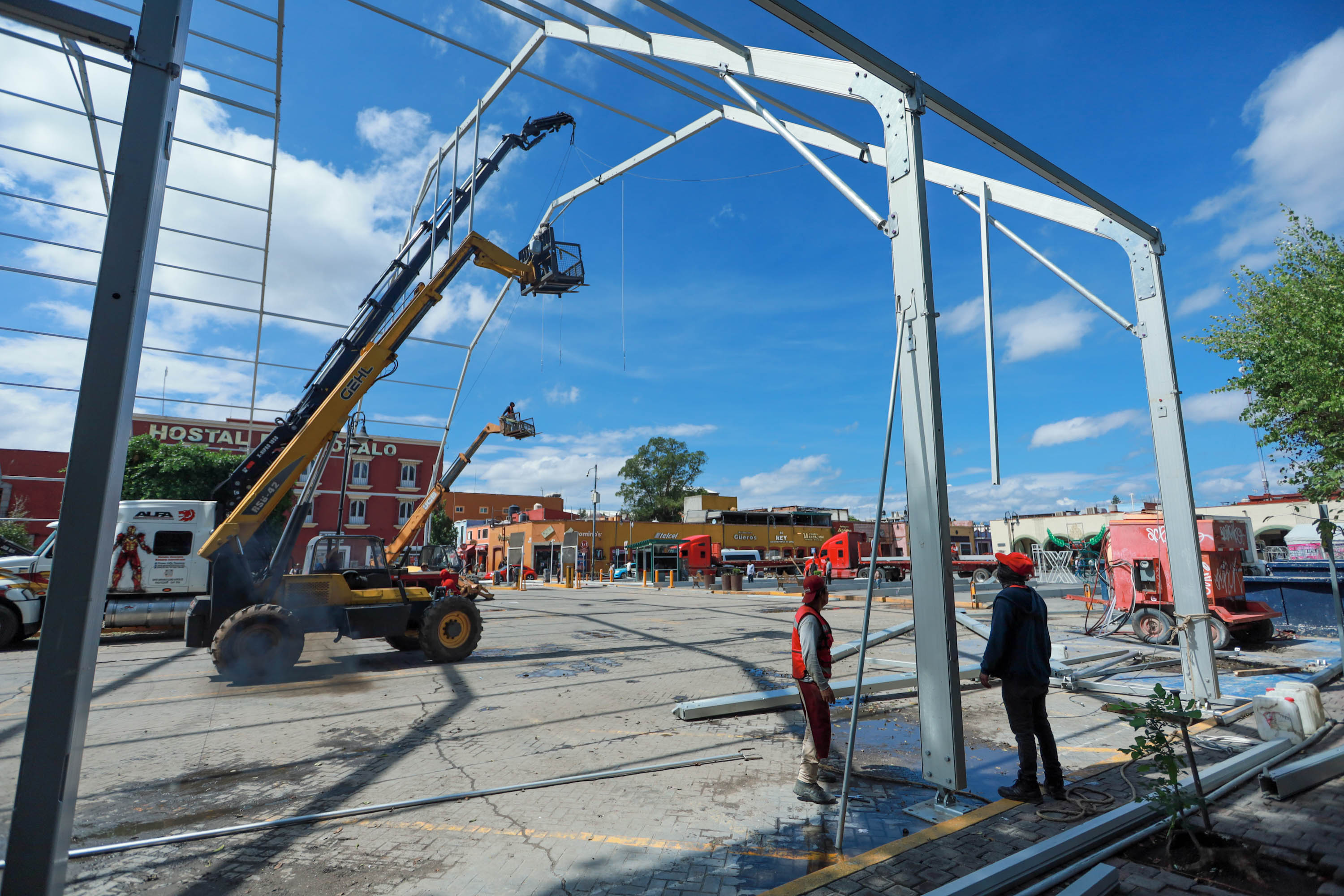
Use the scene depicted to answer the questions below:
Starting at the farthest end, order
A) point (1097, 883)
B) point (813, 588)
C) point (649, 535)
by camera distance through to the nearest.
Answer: point (649, 535) → point (813, 588) → point (1097, 883)

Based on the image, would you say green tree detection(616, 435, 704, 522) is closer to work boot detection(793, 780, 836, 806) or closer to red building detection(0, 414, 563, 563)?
red building detection(0, 414, 563, 563)

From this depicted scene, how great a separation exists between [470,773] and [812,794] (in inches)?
116

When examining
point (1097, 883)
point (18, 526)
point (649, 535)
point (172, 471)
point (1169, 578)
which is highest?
point (172, 471)

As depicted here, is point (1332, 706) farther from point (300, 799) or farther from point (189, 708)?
point (189, 708)

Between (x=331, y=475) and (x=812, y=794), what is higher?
(x=331, y=475)

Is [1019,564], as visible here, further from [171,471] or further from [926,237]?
[171,471]

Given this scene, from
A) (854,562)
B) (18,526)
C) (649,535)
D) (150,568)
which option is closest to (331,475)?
(18,526)

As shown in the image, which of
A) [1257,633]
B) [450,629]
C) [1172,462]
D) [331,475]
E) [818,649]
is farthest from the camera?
[331,475]

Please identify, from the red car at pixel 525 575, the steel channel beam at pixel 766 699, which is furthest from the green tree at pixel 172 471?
the steel channel beam at pixel 766 699

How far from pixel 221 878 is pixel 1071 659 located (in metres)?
10.8

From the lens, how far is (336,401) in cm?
1052

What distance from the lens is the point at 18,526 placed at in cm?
Answer: 2634

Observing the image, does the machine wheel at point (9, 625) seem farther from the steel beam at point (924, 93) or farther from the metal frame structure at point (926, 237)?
the steel beam at point (924, 93)

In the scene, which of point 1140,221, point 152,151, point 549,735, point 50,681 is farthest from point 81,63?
point 1140,221
